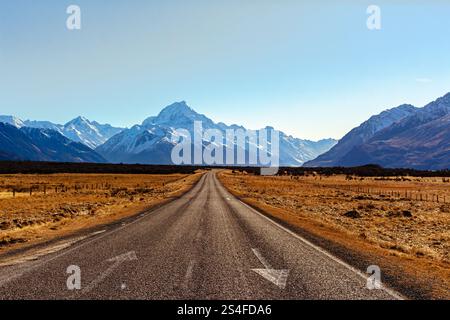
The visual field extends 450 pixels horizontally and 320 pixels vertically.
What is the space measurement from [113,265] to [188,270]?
236cm

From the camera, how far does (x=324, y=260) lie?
502 inches

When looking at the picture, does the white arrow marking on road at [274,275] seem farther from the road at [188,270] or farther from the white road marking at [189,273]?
the white road marking at [189,273]

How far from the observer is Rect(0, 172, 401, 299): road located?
29.3 feet

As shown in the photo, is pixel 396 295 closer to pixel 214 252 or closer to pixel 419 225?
pixel 214 252

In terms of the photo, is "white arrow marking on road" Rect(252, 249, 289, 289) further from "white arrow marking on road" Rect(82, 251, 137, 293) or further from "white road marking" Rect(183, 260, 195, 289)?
"white arrow marking on road" Rect(82, 251, 137, 293)

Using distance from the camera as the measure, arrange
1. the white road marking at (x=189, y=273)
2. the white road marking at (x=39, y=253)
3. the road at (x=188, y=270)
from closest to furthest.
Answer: the road at (x=188, y=270)
the white road marking at (x=189, y=273)
the white road marking at (x=39, y=253)

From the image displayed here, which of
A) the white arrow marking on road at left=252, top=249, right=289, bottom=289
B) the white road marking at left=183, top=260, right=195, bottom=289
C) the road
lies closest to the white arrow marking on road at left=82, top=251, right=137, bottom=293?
the road

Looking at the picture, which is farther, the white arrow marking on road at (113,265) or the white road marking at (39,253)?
the white road marking at (39,253)

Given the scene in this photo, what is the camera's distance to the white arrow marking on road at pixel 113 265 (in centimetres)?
939

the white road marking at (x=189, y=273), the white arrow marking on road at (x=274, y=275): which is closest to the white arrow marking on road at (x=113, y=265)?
the white road marking at (x=189, y=273)

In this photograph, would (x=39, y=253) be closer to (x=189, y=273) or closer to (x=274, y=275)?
(x=189, y=273)

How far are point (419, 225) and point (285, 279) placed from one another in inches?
817
